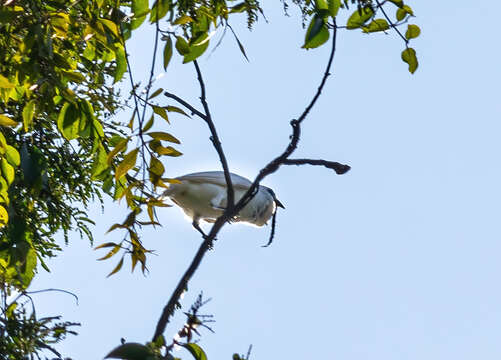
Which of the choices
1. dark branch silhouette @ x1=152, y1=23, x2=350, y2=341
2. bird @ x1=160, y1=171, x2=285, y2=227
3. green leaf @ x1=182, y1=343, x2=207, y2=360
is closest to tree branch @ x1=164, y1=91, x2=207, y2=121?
dark branch silhouette @ x1=152, y1=23, x2=350, y2=341

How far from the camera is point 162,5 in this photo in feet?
6.59

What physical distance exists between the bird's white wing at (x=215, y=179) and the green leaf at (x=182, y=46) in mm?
2731

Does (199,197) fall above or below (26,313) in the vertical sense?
above

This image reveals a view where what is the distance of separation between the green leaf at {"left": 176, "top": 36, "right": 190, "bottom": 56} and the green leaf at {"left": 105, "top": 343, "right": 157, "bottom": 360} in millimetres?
964

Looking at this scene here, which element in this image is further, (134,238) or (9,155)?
(9,155)

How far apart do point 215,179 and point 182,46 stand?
2877 mm

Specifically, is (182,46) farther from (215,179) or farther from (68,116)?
(215,179)

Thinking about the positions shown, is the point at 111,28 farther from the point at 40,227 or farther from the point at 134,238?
the point at 40,227

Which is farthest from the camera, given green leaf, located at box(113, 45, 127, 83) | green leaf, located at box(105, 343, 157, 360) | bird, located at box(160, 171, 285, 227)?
bird, located at box(160, 171, 285, 227)

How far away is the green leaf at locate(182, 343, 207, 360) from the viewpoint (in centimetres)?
133

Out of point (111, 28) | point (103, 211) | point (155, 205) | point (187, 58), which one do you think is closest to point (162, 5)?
point (187, 58)

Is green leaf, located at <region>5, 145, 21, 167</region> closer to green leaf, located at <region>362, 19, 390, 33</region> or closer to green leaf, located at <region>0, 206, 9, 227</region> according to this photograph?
green leaf, located at <region>0, 206, 9, 227</region>

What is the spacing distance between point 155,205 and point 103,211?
2.89m

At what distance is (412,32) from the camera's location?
2.05 meters
